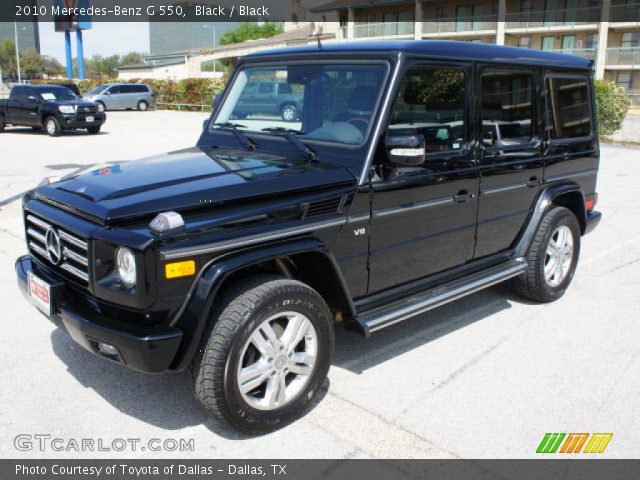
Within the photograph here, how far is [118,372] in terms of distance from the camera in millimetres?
4098

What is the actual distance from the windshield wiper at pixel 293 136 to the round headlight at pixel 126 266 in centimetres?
142

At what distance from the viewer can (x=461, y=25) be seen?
154ft

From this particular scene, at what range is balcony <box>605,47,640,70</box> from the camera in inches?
1591

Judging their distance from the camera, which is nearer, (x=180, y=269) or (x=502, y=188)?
(x=180, y=269)

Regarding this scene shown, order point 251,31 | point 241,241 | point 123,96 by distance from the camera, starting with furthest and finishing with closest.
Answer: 1. point 251,31
2. point 123,96
3. point 241,241

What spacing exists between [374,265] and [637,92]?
1641 inches

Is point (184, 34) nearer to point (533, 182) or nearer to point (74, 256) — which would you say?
point (533, 182)

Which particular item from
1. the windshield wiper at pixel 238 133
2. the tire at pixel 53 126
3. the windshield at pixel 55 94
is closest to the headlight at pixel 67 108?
the tire at pixel 53 126

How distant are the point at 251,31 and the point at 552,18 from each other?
7381 centimetres

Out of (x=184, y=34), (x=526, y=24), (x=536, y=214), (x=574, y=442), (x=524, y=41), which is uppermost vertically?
(x=184, y=34)

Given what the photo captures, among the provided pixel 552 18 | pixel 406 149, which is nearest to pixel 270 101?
pixel 406 149

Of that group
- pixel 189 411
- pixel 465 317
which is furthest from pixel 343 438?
pixel 465 317

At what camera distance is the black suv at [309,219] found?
3043 millimetres

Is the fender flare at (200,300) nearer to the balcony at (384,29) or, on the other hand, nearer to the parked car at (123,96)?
the parked car at (123,96)
